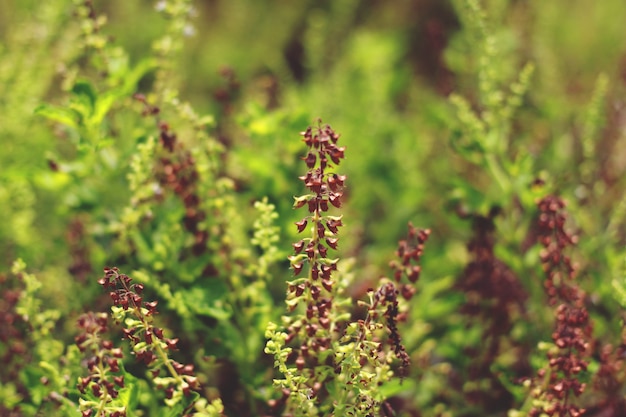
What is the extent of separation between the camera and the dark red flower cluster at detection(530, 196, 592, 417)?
1.69m

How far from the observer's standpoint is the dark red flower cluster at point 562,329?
5.55 ft

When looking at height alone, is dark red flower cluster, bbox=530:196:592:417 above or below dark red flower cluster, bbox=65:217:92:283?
below

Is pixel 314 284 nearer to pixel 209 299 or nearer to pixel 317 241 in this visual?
pixel 317 241

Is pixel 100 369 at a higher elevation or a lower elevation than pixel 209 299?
lower

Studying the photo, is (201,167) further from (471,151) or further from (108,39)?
(471,151)

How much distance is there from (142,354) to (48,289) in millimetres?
1278

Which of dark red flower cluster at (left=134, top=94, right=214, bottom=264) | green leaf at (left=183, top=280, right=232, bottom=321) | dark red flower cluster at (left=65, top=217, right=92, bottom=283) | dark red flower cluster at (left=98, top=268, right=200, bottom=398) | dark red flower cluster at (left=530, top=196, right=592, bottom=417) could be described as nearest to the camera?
dark red flower cluster at (left=98, top=268, right=200, bottom=398)

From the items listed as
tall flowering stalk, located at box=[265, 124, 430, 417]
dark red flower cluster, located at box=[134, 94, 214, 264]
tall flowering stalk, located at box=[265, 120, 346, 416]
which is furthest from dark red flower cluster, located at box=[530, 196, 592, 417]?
dark red flower cluster, located at box=[134, 94, 214, 264]

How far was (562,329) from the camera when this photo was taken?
Result: 5.76ft

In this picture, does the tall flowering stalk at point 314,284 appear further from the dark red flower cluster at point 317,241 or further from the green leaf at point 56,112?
the green leaf at point 56,112

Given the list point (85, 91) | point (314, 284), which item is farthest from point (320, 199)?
point (85, 91)

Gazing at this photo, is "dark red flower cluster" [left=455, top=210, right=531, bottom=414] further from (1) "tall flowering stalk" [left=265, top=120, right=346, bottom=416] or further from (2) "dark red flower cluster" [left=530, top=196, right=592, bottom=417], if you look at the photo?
(1) "tall flowering stalk" [left=265, top=120, right=346, bottom=416]

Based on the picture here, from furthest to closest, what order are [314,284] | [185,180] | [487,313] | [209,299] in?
[487,313] → [185,180] → [209,299] → [314,284]

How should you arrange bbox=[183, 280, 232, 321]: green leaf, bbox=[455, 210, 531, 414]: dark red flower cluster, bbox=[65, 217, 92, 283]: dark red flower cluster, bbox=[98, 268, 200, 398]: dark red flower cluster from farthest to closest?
bbox=[65, 217, 92, 283]: dark red flower cluster, bbox=[455, 210, 531, 414]: dark red flower cluster, bbox=[183, 280, 232, 321]: green leaf, bbox=[98, 268, 200, 398]: dark red flower cluster
